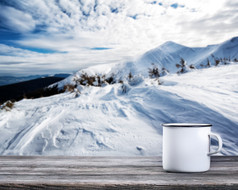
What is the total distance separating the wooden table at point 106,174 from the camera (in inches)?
23.6

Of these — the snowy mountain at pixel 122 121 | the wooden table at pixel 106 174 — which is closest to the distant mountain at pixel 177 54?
the snowy mountain at pixel 122 121

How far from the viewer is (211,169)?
76 cm

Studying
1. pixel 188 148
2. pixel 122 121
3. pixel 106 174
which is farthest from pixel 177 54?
pixel 106 174

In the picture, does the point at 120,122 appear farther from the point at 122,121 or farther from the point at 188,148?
the point at 188,148

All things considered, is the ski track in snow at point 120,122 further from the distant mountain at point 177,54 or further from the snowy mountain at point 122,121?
the distant mountain at point 177,54

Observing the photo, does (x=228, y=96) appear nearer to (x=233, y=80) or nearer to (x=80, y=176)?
(x=233, y=80)

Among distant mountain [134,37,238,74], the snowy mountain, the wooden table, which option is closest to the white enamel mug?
the wooden table

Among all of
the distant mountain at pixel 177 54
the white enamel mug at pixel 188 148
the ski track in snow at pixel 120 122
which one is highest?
the distant mountain at pixel 177 54

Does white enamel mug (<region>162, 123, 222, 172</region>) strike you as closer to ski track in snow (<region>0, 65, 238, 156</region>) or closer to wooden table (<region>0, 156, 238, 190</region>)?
wooden table (<region>0, 156, 238, 190</region>)

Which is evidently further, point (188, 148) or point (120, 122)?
point (120, 122)

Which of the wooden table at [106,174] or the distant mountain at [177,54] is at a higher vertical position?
the distant mountain at [177,54]

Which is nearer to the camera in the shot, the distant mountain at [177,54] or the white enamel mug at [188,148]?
the white enamel mug at [188,148]

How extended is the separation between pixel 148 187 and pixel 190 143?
224 mm

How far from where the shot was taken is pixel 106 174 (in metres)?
0.70
